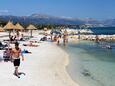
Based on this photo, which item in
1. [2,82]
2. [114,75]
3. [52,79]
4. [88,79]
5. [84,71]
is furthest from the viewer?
[84,71]

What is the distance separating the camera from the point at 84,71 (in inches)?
846

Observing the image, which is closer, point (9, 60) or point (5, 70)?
point (5, 70)

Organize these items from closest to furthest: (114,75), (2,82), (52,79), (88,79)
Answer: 1. (2,82)
2. (52,79)
3. (88,79)
4. (114,75)

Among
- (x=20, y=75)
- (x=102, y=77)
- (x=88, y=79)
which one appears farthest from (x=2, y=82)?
(x=102, y=77)

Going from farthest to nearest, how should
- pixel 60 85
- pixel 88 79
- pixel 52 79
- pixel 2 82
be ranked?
pixel 88 79 < pixel 52 79 < pixel 60 85 < pixel 2 82

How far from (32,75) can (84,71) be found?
5.90 m

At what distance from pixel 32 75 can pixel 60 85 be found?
2.03m

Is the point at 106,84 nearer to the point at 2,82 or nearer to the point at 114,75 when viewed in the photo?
the point at 114,75

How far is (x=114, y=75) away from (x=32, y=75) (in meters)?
5.96

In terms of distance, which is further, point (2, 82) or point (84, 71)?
point (84, 71)

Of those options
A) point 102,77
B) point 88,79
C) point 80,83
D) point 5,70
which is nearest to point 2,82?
point 5,70

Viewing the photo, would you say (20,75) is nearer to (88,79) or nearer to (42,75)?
(42,75)

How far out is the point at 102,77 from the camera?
749 inches

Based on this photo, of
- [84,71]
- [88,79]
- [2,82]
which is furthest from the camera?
[84,71]
